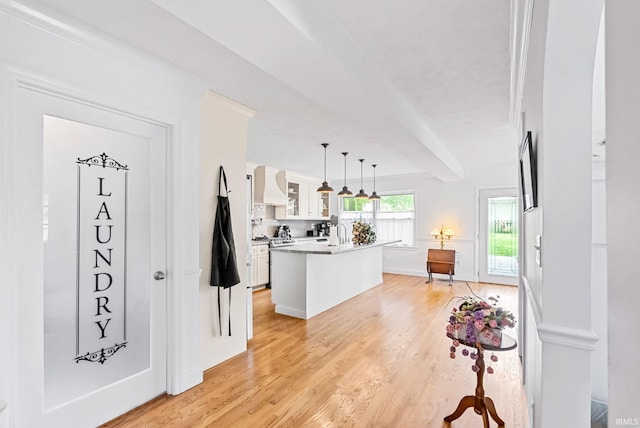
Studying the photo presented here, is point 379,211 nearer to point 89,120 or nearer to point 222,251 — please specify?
point 222,251

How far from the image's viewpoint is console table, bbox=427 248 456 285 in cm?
651

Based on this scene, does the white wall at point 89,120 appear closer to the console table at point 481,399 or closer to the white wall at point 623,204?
the console table at point 481,399

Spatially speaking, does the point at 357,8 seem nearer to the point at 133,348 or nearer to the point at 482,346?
the point at 482,346

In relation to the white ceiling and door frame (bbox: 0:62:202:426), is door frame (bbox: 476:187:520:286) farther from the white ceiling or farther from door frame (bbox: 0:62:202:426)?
door frame (bbox: 0:62:202:426)

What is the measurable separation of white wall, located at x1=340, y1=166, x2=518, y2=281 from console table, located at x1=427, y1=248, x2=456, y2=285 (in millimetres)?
403

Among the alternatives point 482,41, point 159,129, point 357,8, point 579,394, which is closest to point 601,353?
point 579,394

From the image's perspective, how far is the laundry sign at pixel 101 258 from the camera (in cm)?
199

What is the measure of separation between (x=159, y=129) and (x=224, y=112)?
0.72 meters

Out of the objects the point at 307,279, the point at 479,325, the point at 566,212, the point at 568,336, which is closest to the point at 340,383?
the point at 479,325

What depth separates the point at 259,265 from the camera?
6.20 meters

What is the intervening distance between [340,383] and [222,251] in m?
1.47

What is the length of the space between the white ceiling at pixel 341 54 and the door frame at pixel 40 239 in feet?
1.37

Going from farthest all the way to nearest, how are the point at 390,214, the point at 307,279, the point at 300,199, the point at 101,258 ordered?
1. the point at 390,214
2. the point at 300,199
3. the point at 307,279
4. the point at 101,258

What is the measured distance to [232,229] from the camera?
3.05 meters
